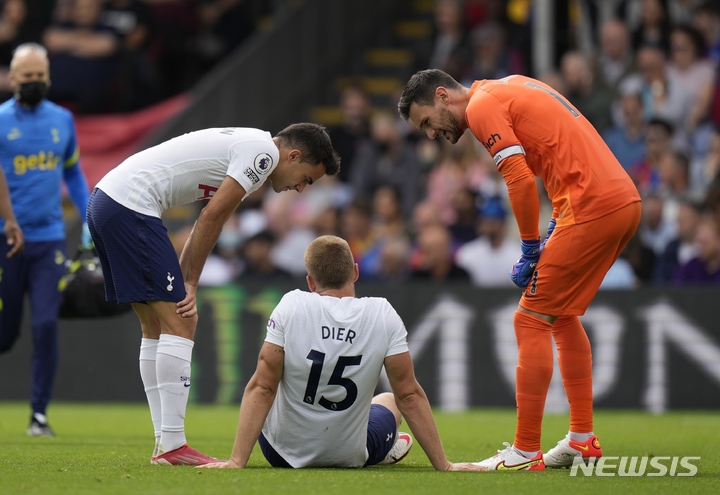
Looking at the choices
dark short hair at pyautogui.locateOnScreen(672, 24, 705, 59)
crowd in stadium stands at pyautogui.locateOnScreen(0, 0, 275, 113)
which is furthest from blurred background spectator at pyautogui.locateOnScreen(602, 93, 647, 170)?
crowd in stadium stands at pyautogui.locateOnScreen(0, 0, 275, 113)

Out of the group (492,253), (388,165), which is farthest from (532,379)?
(388,165)

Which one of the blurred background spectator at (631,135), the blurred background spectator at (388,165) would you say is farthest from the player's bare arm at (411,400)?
the blurred background spectator at (388,165)

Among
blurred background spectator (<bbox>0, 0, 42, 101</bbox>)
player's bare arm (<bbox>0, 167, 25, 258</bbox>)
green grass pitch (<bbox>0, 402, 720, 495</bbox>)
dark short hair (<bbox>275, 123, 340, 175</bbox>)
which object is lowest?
green grass pitch (<bbox>0, 402, 720, 495</bbox>)

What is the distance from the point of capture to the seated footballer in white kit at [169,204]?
5.77 metres

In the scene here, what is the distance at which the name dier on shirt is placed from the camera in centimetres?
532

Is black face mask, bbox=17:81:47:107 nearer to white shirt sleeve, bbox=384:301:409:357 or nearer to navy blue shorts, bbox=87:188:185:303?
navy blue shorts, bbox=87:188:185:303

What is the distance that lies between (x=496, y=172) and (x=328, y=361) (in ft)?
25.7

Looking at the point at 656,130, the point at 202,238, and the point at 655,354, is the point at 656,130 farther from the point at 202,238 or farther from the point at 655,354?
the point at 202,238

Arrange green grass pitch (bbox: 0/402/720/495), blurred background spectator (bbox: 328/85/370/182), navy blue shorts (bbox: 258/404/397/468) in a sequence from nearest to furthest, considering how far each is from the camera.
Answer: green grass pitch (bbox: 0/402/720/495)
navy blue shorts (bbox: 258/404/397/468)
blurred background spectator (bbox: 328/85/370/182)

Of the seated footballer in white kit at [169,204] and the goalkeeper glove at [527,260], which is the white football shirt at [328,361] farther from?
the goalkeeper glove at [527,260]

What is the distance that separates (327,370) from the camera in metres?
5.33

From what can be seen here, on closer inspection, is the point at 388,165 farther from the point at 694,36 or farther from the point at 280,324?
the point at 280,324

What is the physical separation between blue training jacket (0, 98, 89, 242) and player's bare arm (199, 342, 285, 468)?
3456mm

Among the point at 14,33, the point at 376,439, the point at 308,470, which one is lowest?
the point at 308,470
